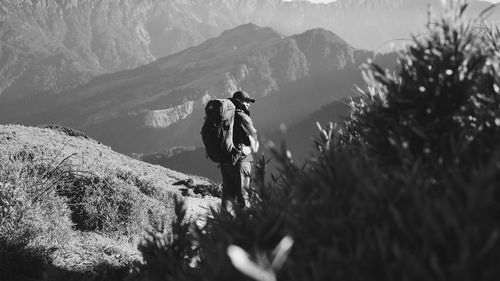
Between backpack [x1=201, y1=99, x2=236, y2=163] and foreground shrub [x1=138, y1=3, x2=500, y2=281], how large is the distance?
3479mm

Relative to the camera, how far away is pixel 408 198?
1.72 m

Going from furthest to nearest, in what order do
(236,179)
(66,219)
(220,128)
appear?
(236,179), (220,128), (66,219)

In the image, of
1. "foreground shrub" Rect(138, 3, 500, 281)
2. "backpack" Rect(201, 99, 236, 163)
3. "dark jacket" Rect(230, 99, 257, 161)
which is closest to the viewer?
"foreground shrub" Rect(138, 3, 500, 281)

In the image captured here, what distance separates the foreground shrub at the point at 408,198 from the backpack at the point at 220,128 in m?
3.48

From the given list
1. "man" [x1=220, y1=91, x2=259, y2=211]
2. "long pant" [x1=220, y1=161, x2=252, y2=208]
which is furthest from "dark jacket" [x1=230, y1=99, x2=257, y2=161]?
"long pant" [x1=220, y1=161, x2=252, y2=208]

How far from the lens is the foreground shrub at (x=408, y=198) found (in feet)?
4.61

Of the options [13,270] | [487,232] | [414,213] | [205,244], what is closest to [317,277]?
[414,213]

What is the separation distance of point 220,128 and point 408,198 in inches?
186

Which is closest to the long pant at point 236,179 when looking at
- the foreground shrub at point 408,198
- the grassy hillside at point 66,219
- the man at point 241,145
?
the man at point 241,145

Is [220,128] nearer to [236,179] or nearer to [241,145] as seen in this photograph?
[241,145]

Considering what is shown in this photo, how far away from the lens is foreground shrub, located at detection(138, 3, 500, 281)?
1406 millimetres

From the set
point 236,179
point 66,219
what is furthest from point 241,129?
point 66,219

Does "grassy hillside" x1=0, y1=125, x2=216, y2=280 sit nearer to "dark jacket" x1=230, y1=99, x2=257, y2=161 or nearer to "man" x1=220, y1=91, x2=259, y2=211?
"man" x1=220, y1=91, x2=259, y2=211

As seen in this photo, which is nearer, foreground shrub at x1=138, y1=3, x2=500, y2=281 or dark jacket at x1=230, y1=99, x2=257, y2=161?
foreground shrub at x1=138, y1=3, x2=500, y2=281
